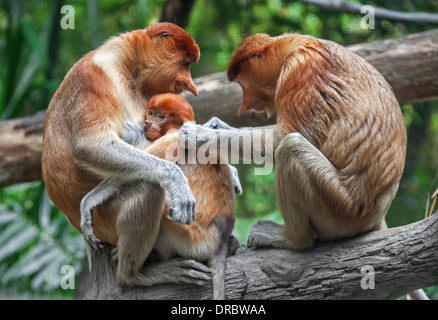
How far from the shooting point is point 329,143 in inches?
112

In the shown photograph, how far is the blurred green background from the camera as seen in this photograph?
635 centimetres

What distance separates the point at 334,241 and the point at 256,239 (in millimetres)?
483

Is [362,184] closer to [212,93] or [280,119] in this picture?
[280,119]

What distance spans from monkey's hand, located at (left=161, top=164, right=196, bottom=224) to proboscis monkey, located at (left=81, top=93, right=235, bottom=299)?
8.6 inches

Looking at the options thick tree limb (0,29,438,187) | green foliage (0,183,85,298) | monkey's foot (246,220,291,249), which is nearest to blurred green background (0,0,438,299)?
green foliage (0,183,85,298)

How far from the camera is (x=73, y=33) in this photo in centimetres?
770

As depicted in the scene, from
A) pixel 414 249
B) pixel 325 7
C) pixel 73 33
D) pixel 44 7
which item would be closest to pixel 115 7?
pixel 73 33

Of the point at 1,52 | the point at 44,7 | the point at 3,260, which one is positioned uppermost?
the point at 44,7

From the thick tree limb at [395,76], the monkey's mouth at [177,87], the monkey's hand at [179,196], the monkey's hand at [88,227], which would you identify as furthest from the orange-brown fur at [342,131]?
the thick tree limb at [395,76]

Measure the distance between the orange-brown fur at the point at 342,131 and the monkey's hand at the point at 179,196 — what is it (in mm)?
545

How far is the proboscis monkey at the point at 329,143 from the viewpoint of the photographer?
9.16 ft

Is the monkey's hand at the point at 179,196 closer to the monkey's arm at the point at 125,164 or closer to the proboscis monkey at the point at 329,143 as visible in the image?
the monkey's arm at the point at 125,164

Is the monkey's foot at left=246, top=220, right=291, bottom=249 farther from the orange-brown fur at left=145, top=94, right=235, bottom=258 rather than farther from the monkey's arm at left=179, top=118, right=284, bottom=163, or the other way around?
the monkey's arm at left=179, top=118, right=284, bottom=163
